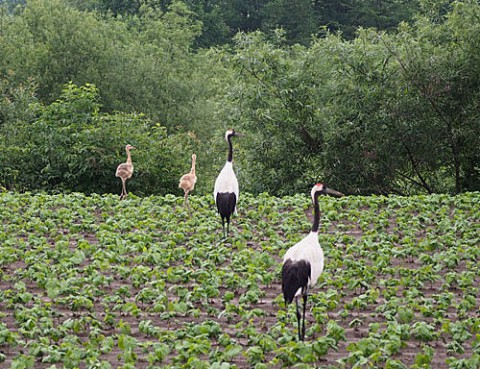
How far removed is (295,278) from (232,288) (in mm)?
1898

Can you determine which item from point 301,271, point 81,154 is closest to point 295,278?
point 301,271

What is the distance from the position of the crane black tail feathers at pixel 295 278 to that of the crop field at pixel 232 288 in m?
0.43

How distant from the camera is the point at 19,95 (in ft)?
79.1

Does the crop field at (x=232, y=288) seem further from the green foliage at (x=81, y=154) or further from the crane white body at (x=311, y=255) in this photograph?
the green foliage at (x=81, y=154)

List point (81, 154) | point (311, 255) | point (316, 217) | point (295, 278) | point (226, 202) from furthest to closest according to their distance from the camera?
point (81, 154) → point (226, 202) → point (316, 217) → point (311, 255) → point (295, 278)

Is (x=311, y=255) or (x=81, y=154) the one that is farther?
(x=81, y=154)

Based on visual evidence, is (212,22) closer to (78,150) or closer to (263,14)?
(263,14)

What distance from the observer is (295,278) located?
748cm

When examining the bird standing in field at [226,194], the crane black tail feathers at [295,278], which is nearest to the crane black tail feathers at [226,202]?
the bird standing in field at [226,194]

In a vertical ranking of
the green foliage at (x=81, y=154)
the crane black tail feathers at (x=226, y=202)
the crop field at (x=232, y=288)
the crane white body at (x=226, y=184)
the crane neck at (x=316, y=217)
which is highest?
the green foliage at (x=81, y=154)

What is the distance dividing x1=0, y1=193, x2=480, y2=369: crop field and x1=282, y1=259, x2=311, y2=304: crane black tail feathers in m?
0.43

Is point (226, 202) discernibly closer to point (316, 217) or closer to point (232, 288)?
point (232, 288)

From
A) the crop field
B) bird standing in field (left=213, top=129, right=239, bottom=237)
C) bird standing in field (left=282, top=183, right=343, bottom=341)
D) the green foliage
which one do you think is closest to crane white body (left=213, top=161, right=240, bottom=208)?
bird standing in field (left=213, top=129, right=239, bottom=237)

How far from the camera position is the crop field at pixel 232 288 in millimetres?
7176
